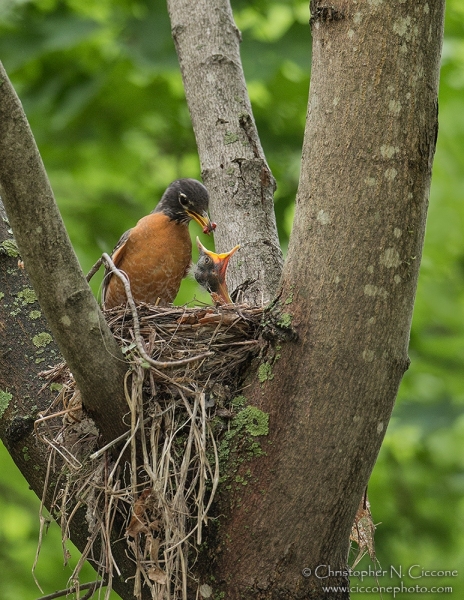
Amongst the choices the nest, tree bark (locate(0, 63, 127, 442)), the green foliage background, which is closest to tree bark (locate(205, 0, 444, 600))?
the nest

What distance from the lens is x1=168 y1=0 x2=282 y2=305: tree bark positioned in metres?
4.48

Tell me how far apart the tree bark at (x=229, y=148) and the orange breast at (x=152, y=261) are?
1.02 meters

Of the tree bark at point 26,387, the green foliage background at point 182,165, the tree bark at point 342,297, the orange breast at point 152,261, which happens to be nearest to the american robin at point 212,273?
the orange breast at point 152,261

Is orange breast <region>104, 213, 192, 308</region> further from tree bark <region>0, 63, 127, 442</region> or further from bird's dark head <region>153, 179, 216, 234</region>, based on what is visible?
tree bark <region>0, 63, 127, 442</region>

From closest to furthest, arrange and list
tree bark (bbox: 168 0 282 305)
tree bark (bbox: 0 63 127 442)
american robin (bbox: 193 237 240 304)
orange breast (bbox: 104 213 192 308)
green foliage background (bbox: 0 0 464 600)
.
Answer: tree bark (bbox: 0 63 127 442) < tree bark (bbox: 168 0 282 305) < american robin (bbox: 193 237 240 304) < orange breast (bbox: 104 213 192 308) < green foliage background (bbox: 0 0 464 600)

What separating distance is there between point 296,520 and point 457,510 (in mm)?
5581

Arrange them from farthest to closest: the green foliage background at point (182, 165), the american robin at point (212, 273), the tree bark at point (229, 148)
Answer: the green foliage background at point (182, 165)
the american robin at point (212, 273)
the tree bark at point (229, 148)

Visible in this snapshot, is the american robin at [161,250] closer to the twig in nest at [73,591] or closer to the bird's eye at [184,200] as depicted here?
the bird's eye at [184,200]

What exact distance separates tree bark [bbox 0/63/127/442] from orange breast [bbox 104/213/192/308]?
8.45 feet

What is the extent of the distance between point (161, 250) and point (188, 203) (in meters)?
0.41

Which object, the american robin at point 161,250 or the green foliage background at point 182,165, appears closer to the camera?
the american robin at point 161,250

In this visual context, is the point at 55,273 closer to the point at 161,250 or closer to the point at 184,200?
the point at 161,250

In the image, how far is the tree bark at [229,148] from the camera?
448cm

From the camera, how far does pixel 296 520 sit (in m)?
2.87
